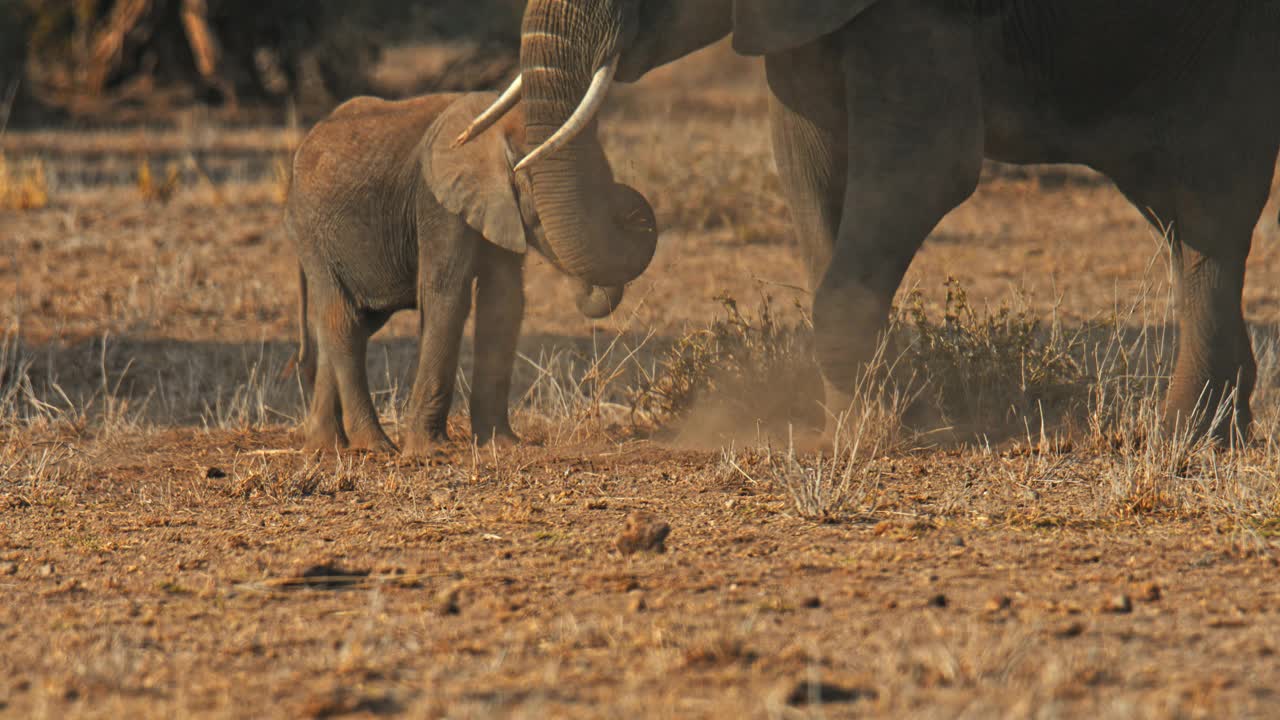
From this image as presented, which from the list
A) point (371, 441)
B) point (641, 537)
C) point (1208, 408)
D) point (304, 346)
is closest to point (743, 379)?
point (371, 441)

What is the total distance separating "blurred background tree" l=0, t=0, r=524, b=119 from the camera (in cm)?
1961

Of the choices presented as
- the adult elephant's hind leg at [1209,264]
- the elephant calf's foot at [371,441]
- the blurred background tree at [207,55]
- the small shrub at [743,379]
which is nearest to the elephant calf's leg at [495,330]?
the elephant calf's foot at [371,441]

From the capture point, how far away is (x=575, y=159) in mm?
5977

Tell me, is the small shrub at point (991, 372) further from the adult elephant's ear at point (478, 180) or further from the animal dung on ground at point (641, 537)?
the animal dung on ground at point (641, 537)

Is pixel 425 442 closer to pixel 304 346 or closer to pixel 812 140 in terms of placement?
pixel 304 346

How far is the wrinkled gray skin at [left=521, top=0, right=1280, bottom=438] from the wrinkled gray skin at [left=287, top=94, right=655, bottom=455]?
1.73 feet

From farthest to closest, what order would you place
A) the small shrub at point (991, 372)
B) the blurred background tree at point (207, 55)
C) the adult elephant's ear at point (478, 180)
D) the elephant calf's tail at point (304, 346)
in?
the blurred background tree at point (207, 55) < the elephant calf's tail at point (304, 346) < the small shrub at point (991, 372) < the adult elephant's ear at point (478, 180)

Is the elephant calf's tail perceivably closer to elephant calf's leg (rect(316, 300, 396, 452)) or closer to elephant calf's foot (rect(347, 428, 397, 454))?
elephant calf's leg (rect(316, 300, 396, 452))

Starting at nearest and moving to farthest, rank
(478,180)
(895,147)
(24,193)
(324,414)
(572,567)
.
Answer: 1. (572,567)
2. (895,147)
3. (478,180)
4. (324,414)
5. (24,193)

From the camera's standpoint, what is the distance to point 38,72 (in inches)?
810

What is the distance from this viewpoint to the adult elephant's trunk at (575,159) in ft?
19.2

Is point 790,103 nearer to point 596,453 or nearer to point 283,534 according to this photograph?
point 596,453

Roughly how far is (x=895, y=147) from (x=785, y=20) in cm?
58

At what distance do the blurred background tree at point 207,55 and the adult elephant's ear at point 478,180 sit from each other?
499 inches
